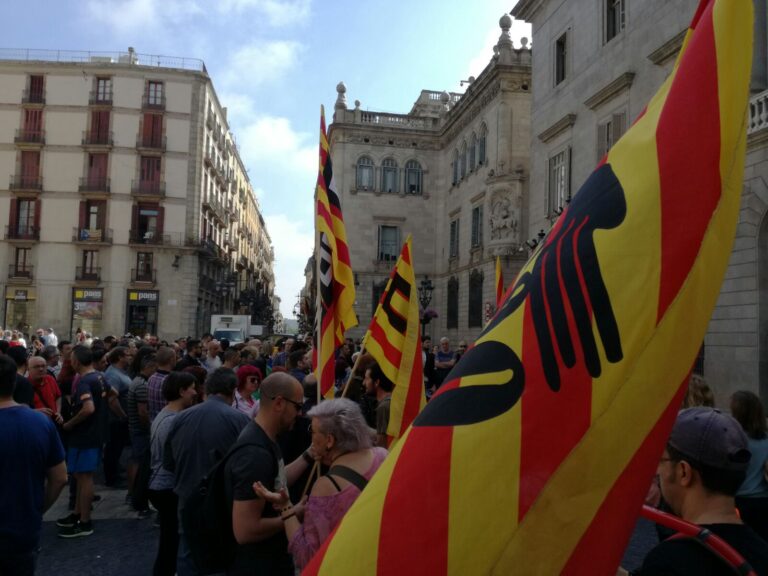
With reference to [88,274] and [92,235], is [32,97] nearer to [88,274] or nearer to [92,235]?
[92,235]

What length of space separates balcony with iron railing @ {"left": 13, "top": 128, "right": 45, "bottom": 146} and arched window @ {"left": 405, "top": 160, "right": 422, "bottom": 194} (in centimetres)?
2226

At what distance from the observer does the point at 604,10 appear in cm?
1761

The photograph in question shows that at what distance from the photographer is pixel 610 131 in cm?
1711

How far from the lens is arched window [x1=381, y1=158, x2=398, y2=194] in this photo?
36.3 metres

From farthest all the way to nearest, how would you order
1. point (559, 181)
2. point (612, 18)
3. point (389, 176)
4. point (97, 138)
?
point (97, 138) → point (389, 176) → point (559, 181) → point (612, 18)

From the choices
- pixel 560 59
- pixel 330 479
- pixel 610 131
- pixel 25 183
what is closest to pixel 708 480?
pixel 330 479

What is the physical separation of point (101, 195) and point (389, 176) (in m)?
17.8

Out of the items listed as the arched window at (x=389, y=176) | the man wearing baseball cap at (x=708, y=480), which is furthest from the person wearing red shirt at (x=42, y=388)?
the arched window at (x=389, y=176)

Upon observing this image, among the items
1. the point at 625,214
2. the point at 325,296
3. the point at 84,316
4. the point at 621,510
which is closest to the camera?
the point at 621,510

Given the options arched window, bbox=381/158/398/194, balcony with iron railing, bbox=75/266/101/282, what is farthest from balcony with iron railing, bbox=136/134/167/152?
arched window, bbox=381/158/398/194

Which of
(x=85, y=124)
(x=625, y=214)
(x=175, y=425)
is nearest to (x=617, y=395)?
(x=625, y=214)

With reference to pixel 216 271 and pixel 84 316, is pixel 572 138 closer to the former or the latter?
pixel 84 316

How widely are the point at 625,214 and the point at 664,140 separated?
186 millimetres

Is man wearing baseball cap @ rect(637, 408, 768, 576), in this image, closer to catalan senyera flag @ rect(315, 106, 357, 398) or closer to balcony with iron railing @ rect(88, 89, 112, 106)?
catalan senyera flag @ rect(315, 106, 357, 398)
